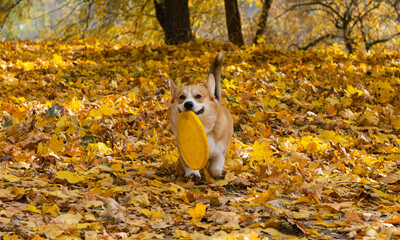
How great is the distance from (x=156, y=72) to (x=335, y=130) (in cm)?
351

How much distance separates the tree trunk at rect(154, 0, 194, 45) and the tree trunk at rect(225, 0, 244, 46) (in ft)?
3.13

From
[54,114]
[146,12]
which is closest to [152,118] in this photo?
[54,114]

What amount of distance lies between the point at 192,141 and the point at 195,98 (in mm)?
366

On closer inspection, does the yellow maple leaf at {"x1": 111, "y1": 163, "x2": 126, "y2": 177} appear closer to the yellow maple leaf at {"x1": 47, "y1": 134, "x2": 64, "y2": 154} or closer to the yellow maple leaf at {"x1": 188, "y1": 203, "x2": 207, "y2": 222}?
the yellow maple leaf at {"x1": 47, "y1": 134, "x2": 64, "y2": 154}

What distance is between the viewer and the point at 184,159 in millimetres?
3859

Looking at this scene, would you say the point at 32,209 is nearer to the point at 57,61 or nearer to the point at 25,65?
the point at 25,65

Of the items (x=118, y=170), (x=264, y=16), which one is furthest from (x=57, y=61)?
(x=264, y=16)

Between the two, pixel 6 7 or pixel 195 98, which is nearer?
pixel 195 98

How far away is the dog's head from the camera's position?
148 inches

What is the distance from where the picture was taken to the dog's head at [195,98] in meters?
3.76

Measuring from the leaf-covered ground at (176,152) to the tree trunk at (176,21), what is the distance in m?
0.97

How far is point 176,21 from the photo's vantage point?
10352 millimetres

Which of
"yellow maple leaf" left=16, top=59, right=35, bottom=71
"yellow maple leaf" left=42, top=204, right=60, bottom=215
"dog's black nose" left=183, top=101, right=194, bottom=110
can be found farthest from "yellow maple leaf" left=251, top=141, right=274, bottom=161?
"yellow maple leaf" left=16, top=59, right=35, bottom=71

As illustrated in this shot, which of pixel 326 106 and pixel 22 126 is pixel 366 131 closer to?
pixel 326 106
